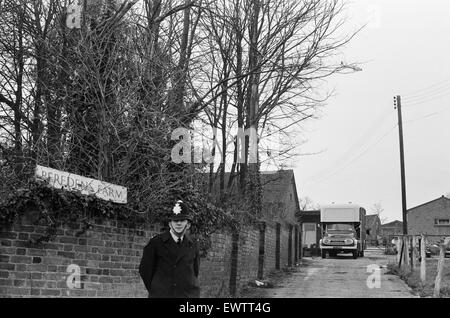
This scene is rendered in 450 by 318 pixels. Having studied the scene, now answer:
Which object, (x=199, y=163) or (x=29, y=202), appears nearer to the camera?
(x=29, y=202)

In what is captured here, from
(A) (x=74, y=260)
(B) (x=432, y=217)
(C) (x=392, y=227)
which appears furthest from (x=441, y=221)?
(A) (x=74, y=260)

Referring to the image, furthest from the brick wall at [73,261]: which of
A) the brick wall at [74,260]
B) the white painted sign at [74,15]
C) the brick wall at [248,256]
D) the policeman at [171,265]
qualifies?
the brick wall at [248,256]

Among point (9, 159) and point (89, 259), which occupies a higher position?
point (9, 159)

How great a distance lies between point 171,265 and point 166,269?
0.06 metres

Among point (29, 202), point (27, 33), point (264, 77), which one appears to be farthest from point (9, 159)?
point (264, 77)

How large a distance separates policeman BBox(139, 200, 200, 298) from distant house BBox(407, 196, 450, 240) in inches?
2736

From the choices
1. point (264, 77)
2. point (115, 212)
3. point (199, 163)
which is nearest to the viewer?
point (115, 212)

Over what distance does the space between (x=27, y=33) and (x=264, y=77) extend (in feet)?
26.5

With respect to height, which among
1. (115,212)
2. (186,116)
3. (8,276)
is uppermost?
(186,116)

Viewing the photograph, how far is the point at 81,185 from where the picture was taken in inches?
277

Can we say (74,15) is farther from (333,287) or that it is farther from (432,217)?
(432,217)

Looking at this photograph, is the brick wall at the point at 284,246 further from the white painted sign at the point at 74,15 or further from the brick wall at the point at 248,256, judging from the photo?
the white painted sign at the point at 74,15

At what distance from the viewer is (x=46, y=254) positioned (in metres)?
6.39

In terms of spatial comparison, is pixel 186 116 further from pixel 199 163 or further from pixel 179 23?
pixel 179 23
